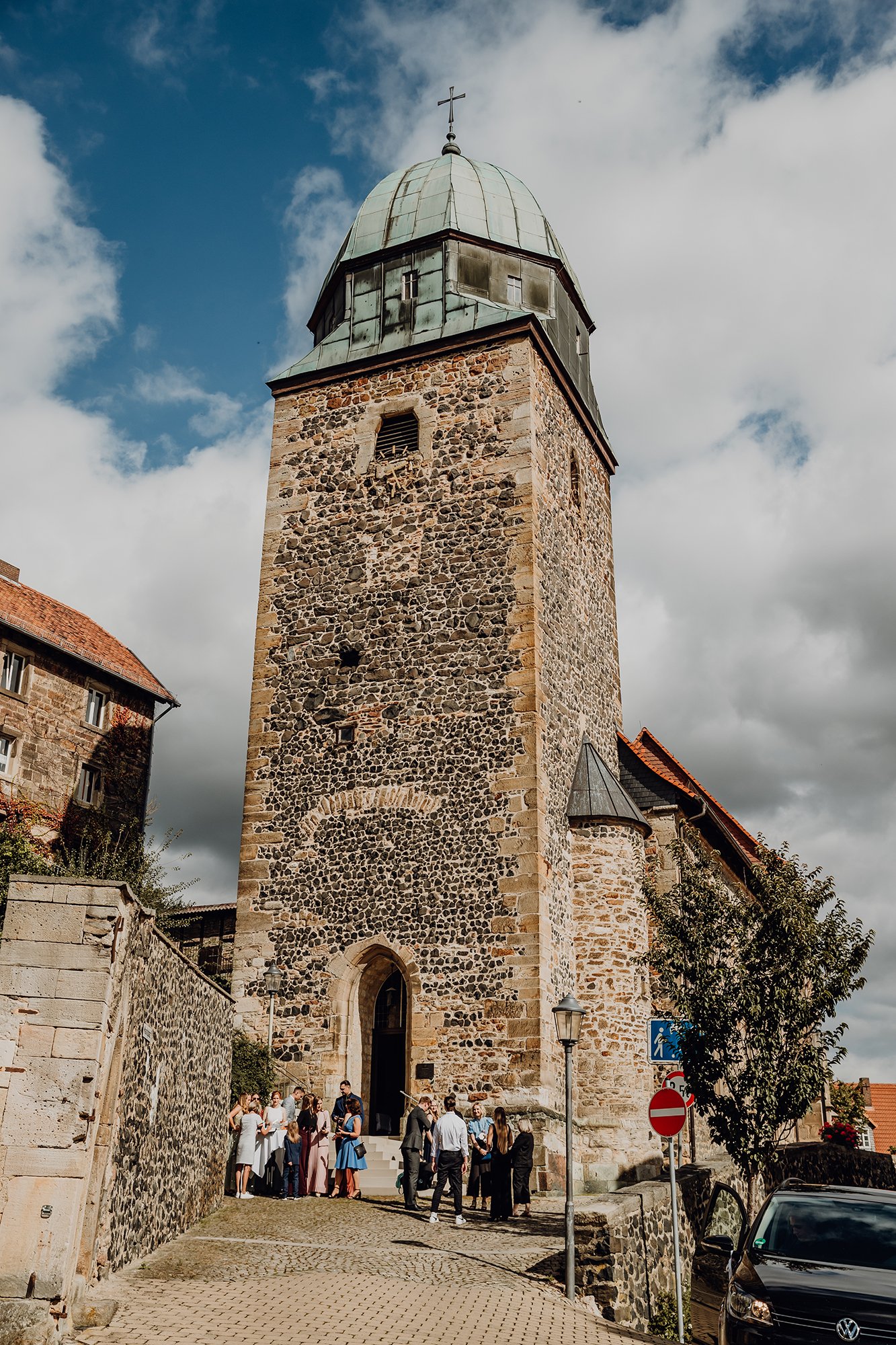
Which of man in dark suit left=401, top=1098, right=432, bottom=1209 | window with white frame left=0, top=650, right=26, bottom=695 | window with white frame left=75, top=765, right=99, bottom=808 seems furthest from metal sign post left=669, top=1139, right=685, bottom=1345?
window with white frame left=0, top=650, right=26, bottom=695

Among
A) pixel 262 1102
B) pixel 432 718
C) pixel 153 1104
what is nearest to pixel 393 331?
pixel 432 718

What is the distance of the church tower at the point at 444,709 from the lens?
16.8 m

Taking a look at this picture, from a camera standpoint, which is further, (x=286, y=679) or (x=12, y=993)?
(x=286, y=679)

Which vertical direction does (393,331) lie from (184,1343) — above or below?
above

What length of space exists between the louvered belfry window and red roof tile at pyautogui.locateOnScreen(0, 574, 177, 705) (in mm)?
8406

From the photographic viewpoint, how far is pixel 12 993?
327 inches

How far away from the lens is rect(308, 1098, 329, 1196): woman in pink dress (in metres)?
14.1

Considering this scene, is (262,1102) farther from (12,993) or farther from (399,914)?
(12,993)

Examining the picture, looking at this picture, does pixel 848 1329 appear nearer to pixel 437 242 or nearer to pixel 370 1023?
pixel 370 1023

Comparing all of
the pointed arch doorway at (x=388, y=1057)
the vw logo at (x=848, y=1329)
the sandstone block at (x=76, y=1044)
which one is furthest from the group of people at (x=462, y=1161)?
the vw logo at (x=848, y=1329)

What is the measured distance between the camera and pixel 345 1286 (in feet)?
30.1

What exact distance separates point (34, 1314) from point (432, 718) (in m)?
11.6

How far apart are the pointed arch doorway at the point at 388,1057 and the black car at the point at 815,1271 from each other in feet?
33.3

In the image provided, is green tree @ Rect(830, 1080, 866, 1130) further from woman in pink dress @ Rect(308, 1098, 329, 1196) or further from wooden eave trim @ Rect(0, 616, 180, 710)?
woman in pink dress @ Rect(308, 1098, 329, 1196)
